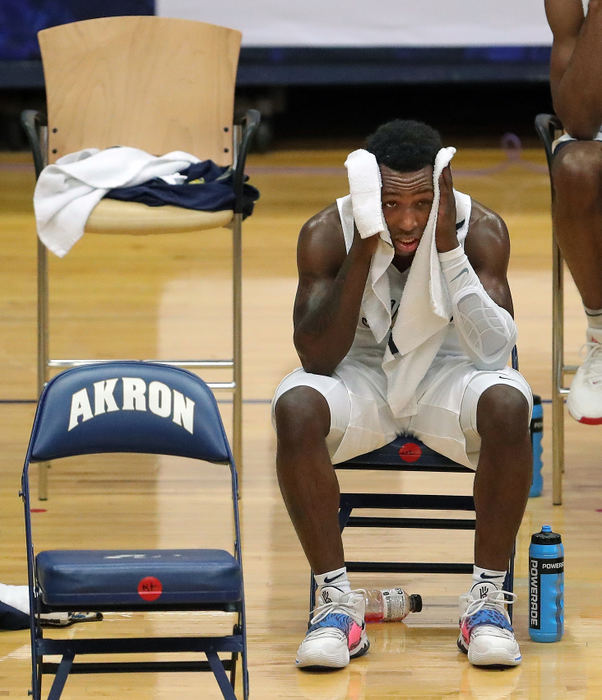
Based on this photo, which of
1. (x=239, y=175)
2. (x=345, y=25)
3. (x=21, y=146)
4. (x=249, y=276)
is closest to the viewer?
(x=239, y=175)

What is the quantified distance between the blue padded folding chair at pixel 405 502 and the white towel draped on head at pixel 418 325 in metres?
0.09

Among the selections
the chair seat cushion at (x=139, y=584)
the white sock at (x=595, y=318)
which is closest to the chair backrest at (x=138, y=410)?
the chair seat cushion at (x=139, y=584)

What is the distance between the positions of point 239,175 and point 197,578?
6.59 feet

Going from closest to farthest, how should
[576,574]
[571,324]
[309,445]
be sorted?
1. [309,445]
2. [576,574]
3. [571,324]

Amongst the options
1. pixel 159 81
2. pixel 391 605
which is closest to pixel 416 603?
pixel 391 605

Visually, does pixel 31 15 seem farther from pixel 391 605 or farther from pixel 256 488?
pixel 391 605

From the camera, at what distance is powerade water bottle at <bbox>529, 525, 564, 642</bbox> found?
3.24 metres

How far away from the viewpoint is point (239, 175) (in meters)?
4.34

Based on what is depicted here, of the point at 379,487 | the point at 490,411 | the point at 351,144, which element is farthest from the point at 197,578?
the point at 351,144

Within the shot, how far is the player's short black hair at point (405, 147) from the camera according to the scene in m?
3.14

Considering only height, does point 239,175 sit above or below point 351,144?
below

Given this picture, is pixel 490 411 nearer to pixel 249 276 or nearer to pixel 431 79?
pixel 249 276

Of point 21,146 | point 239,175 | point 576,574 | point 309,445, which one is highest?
point 21,146

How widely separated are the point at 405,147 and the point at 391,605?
3.35ft
